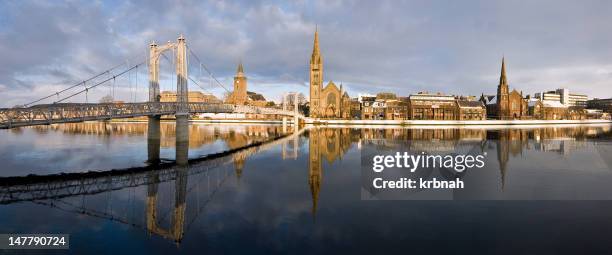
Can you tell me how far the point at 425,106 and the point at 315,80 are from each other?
44589 millimetres

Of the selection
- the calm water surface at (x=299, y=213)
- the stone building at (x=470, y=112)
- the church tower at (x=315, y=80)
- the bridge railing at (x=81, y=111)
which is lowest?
the calm water surface at (x=299, y=213)

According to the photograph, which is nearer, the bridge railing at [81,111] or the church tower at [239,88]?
the bridge railing at [81,111]

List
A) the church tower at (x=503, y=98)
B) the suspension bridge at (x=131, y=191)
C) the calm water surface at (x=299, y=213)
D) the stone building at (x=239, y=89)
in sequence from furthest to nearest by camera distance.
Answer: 1. the stone building at (x=239, y=89)
2. the church tower at (x=503, y=98)
3. the suspension bridge at (x=131, y=191)
4. the calm water surface at (x=299, y=213)

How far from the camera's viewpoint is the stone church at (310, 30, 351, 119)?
473 ft

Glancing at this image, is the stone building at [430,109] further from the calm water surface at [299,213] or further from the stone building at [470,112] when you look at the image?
the calm water surface at [299,213]

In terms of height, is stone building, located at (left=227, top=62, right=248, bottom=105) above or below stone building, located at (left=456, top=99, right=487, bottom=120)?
above

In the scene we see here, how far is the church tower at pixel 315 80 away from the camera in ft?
487

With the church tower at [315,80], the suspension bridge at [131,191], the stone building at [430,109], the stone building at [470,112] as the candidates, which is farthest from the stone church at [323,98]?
the suspension bridge at [131,191]

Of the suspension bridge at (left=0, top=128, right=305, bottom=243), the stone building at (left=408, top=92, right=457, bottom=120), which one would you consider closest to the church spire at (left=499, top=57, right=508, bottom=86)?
the stone building at (left=408, top=92, right=457, bottom=120)

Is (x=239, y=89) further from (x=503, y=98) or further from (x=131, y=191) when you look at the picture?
(x=131, y=191)

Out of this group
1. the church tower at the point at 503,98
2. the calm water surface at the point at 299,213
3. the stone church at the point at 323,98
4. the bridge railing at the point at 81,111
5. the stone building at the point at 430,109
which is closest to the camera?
the calm water surface at the point at 299,213

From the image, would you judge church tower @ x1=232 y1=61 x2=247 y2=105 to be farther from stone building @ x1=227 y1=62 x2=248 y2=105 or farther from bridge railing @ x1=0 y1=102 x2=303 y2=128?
bridge railing @ x1=0 y1=102 x2=303 y2=128

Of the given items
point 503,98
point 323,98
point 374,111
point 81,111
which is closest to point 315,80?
point 323,98

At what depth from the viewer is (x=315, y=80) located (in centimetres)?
15075
